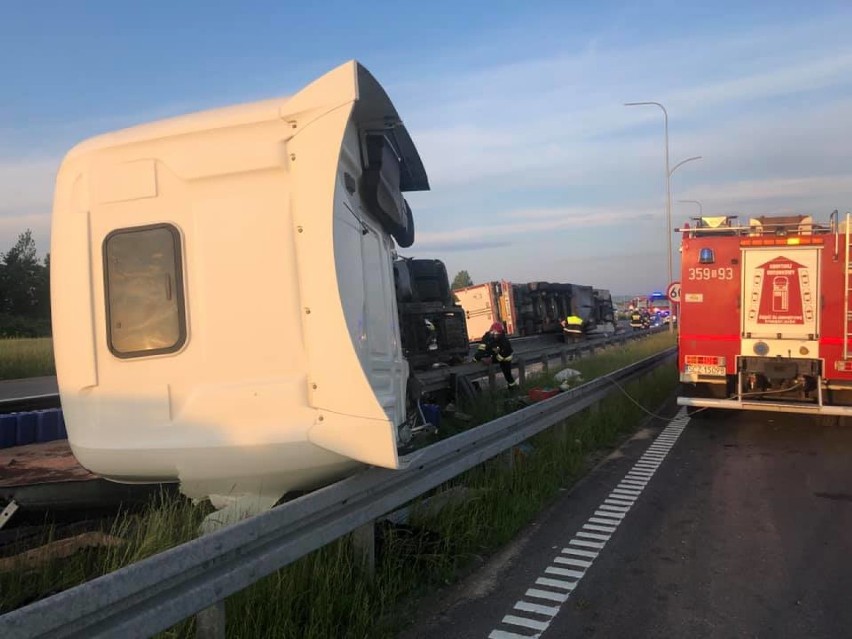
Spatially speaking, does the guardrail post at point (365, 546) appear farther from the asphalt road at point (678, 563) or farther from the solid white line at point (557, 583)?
the solid white line at point (557, 583)

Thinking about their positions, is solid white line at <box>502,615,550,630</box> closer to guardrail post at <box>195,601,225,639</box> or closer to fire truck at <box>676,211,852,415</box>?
guardrail post at <box>195,601,225,639</box>

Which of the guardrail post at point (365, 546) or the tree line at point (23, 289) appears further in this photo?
the tree line at point (23, 289)

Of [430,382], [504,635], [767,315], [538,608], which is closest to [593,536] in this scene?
[538,608]

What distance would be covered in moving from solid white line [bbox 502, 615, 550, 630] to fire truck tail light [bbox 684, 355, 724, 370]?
7593 mm

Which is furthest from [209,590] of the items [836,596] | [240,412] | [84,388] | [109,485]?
[836,596]

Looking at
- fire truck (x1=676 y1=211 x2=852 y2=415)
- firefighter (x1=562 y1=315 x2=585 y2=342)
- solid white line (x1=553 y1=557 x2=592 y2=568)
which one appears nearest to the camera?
solid white line (x1=553 y1=557 x2=592 y2=568)

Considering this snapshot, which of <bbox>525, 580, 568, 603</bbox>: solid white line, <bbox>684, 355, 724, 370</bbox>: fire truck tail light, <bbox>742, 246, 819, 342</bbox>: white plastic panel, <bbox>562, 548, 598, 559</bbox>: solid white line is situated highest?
<bbox>742, 246, 819, 342</bbox>: white plastic panel

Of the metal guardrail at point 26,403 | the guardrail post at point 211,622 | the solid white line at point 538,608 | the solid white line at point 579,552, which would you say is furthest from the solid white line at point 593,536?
the metal guardrail at point 26,403

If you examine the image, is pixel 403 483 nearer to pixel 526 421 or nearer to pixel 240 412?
pixel 240 412

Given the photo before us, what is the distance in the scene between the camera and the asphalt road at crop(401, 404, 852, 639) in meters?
3.94

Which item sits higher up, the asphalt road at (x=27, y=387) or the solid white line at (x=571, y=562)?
the solid white line at (x=571, y=562)

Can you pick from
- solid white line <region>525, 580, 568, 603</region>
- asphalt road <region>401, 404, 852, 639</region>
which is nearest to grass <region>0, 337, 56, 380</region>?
asphalt road <region>401, 404, 852, 639</region>

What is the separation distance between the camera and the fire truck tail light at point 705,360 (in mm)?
10539

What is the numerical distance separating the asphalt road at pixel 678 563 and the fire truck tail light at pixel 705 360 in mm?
2649
